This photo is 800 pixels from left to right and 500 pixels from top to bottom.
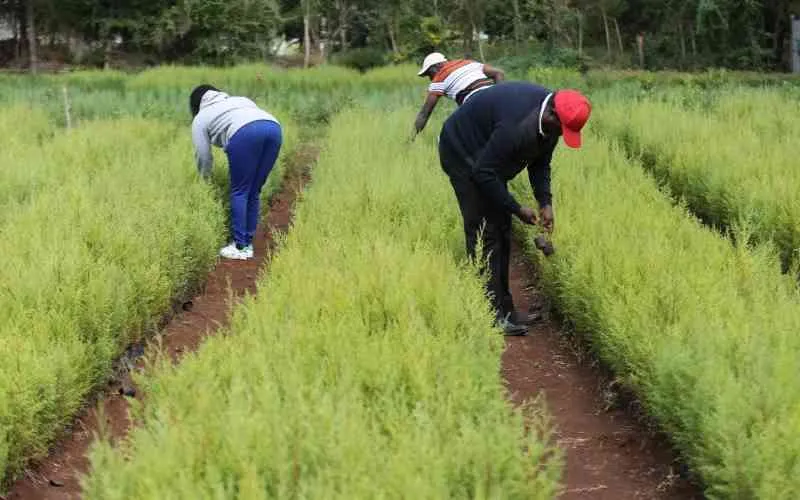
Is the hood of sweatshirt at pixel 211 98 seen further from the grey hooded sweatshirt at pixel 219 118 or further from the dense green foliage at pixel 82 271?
the dense green foliage at pixel 82 271

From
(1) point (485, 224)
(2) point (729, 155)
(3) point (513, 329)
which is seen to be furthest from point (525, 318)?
(2) point (729, 155)

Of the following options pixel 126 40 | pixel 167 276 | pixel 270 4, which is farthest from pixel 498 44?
pixel 167 276

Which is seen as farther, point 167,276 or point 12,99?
point 12,99

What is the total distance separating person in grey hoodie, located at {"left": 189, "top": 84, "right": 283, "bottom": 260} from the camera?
6465 mm

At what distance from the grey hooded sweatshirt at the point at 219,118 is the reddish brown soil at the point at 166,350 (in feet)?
3.13

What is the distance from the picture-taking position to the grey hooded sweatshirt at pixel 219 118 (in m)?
6.47

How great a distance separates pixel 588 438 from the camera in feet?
13.1

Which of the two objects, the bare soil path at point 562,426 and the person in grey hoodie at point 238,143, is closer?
the bare soil path at point 562,426

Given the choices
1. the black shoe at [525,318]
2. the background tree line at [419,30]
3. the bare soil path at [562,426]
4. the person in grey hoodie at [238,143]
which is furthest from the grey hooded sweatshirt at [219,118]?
the background tree line at [419,30]

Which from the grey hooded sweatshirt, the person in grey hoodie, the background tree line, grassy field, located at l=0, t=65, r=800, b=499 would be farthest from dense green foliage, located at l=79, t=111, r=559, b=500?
the background tree line

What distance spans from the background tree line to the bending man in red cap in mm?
16829

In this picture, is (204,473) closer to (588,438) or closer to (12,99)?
(588,438)

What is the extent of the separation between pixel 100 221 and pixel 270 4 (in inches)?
927

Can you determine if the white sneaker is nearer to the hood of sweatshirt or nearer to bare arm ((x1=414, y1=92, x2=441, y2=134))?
the hood of sweatshirt
